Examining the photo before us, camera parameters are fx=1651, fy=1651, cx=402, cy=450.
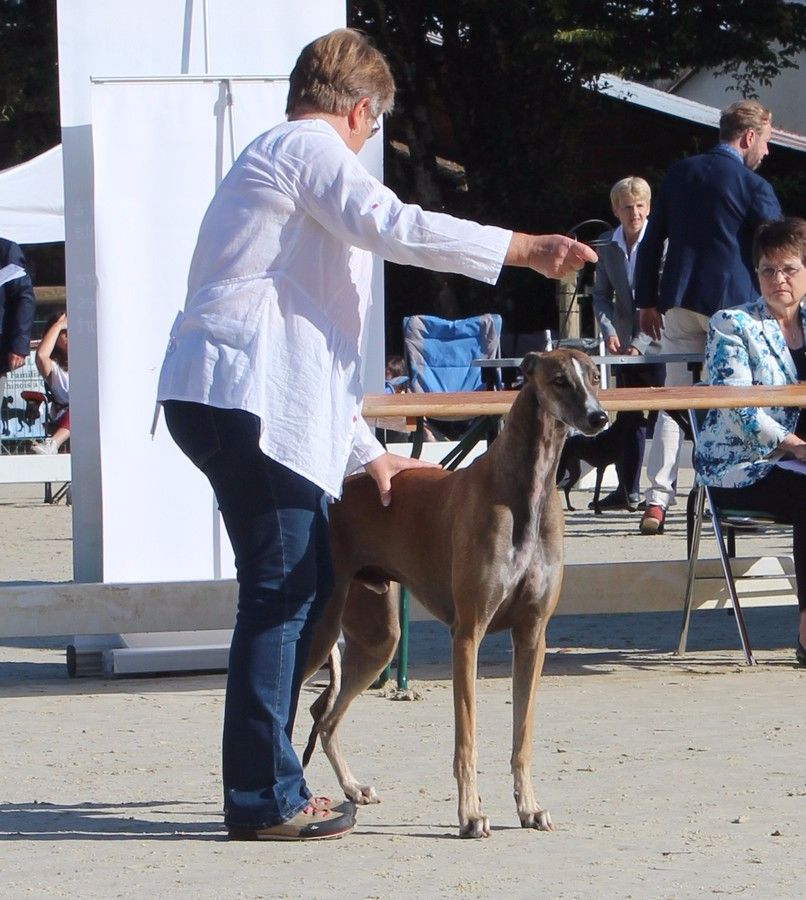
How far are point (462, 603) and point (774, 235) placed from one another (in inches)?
110

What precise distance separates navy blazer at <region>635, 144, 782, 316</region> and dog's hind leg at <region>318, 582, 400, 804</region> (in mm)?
4257

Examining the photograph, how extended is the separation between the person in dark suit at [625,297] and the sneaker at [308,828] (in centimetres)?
531

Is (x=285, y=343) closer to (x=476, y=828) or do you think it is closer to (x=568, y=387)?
(x=568, y=387)

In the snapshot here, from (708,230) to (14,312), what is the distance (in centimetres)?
397

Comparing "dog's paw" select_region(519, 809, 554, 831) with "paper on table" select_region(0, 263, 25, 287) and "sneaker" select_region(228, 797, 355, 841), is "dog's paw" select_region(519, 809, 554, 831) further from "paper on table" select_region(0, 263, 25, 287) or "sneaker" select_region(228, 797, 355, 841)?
"paper on table" select_region(0, 263, 25, 287)

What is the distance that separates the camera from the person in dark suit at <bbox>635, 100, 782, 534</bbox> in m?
8.36

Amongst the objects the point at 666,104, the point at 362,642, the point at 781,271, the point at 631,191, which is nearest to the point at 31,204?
the point at 631,191

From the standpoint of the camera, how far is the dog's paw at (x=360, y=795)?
4500 millimetres

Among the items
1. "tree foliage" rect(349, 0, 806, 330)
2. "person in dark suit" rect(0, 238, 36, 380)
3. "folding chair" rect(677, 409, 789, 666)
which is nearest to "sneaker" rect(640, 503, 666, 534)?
"folding chair" rect(677, 409, 789, 666)

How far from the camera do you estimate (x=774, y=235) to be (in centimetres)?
641

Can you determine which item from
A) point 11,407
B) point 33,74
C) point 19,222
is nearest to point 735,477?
point 19,222

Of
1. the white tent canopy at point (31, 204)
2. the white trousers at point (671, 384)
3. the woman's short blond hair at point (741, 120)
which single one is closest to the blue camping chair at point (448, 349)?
the white tent canopy at point (31, 204)

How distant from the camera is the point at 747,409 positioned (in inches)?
247

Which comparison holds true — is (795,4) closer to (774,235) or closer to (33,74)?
(33,74)
